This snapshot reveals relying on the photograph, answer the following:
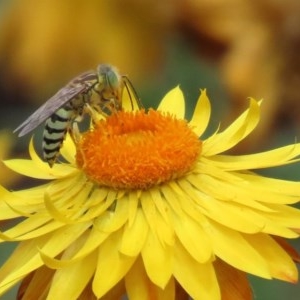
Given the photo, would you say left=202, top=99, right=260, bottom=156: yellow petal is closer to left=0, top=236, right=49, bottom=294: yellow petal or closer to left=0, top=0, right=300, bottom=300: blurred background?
left=0, top=236, right=49, bottom=294: yellow petal

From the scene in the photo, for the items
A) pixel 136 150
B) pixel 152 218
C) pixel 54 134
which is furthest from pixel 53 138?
pixel 152 218

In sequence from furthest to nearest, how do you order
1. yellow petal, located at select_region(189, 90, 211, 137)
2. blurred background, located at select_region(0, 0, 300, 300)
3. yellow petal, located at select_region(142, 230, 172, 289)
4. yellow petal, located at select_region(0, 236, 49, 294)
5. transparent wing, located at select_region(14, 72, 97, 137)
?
blurred background, located at select_region(0, 0, 300, 300) < yellow petal, located at select_region(189, 90, 211, 137) < transparent wing, located at select_region(14, 72, 97, 137) < yellow petal, located at select_region(0, 236, 49, 294) < yellow petal, located at select_region(142, 230, 172, 289)

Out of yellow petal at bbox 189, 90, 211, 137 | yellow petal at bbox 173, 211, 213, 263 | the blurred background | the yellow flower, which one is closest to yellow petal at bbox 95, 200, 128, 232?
the yellow flower

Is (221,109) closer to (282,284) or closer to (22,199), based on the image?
(282,284)

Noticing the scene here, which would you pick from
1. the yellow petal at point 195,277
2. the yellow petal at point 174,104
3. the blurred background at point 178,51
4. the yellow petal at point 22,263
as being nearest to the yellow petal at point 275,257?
the yellow petal at point 195,277

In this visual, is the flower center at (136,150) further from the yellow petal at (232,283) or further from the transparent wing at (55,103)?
the yellow petal at (232,283)

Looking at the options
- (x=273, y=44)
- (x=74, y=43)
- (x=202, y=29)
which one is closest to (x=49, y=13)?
(x=74, y=43)
